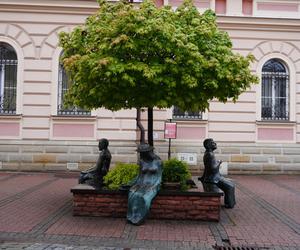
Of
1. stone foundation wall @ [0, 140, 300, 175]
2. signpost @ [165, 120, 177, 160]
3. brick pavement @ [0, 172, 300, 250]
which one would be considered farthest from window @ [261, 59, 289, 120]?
brick pavement @ [0, 172, 300, 250]

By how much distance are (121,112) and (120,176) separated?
740 cm

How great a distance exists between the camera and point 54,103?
55.4 ft

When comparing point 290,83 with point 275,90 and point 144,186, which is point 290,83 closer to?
point 275,90

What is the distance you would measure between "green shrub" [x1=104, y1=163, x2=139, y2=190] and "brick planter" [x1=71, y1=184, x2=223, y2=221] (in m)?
0.37

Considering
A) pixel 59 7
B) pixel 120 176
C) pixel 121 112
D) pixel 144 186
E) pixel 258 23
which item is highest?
pixel 59 7

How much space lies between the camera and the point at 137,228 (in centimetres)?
821

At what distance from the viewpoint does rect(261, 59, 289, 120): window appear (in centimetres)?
1784

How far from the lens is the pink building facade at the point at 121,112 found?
1670 centimetres

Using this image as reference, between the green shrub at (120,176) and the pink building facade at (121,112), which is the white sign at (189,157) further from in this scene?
the green shrub at (120,176)

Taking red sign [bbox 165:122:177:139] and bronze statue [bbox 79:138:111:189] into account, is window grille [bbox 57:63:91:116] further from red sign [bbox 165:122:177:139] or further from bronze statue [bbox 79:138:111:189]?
bronze statue [bbox 79:138:111:189]

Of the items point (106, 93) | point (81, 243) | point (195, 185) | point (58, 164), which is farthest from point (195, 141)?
point (81, 243)

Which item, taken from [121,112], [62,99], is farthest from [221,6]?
[62,99]

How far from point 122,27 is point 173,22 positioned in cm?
122

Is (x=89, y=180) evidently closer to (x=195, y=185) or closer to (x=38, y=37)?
(x=195, y=185)
